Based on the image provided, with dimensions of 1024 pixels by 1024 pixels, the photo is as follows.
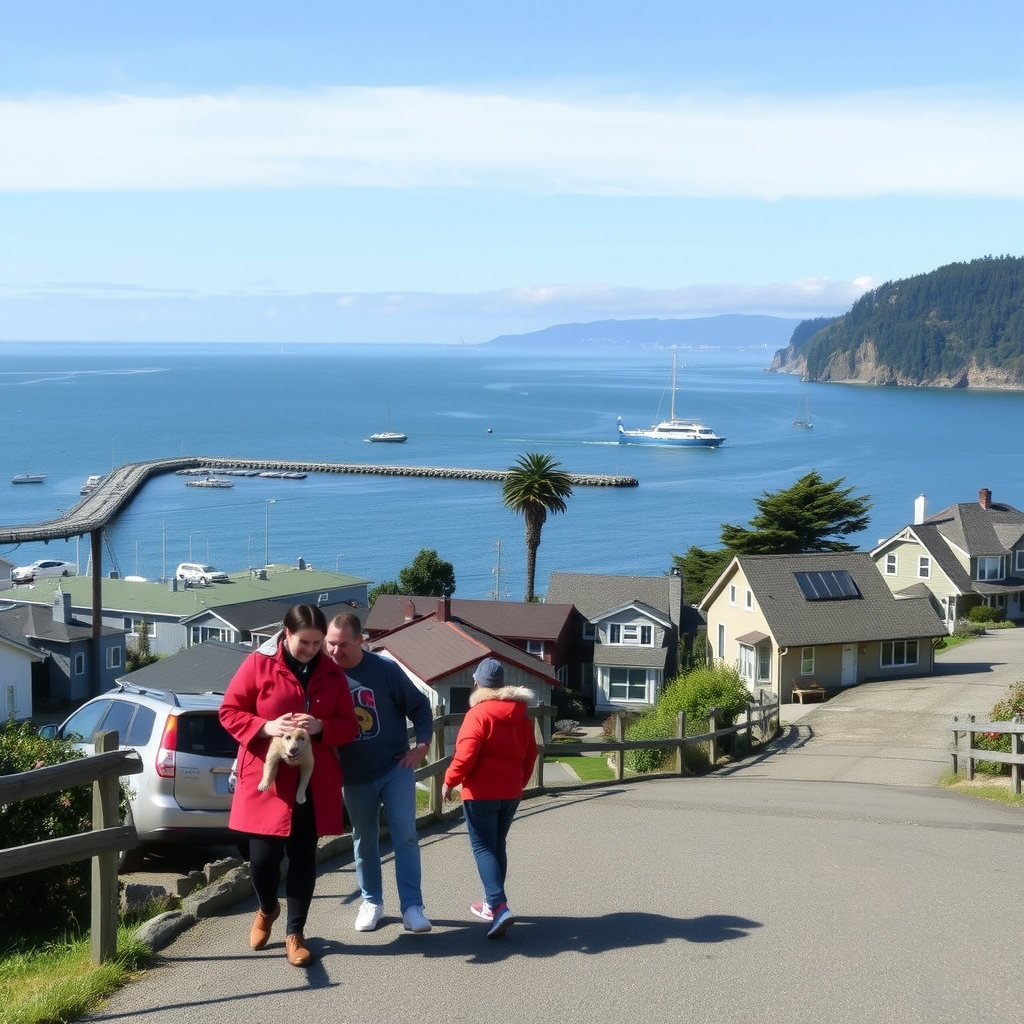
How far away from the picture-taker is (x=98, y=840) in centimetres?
653

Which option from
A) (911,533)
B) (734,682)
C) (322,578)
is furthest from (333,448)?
(734,682)

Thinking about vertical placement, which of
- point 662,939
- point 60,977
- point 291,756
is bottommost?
point 662,939

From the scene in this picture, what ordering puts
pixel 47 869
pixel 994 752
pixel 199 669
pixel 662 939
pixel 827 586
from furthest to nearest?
pixel 827 586 < pixel 199 669 < pixel 994 752 < pixel 47 869 < pixel 662 939

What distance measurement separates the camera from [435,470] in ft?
534

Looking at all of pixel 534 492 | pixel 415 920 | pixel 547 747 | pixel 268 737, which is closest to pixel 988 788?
pixel 547 747

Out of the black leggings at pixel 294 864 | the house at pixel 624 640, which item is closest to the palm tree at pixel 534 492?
the house at pixel 624 640

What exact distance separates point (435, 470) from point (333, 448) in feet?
127

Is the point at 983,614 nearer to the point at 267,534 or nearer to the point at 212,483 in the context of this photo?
the point at 267,534

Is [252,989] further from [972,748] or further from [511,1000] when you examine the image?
[972,748]

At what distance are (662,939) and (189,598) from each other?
6752cm

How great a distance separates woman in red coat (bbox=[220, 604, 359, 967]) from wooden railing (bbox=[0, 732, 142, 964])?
566mm

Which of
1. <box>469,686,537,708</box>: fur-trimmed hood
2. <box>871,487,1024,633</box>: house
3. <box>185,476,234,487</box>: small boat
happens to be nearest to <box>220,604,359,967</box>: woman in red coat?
<box>469,686,537,708</box>: fur-trimmed hood

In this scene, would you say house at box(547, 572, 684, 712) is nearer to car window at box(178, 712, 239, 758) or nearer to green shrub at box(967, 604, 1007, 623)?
green shrub at box(967, 604, 1007, 623)

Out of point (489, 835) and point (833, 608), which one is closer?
point (489, 835)
